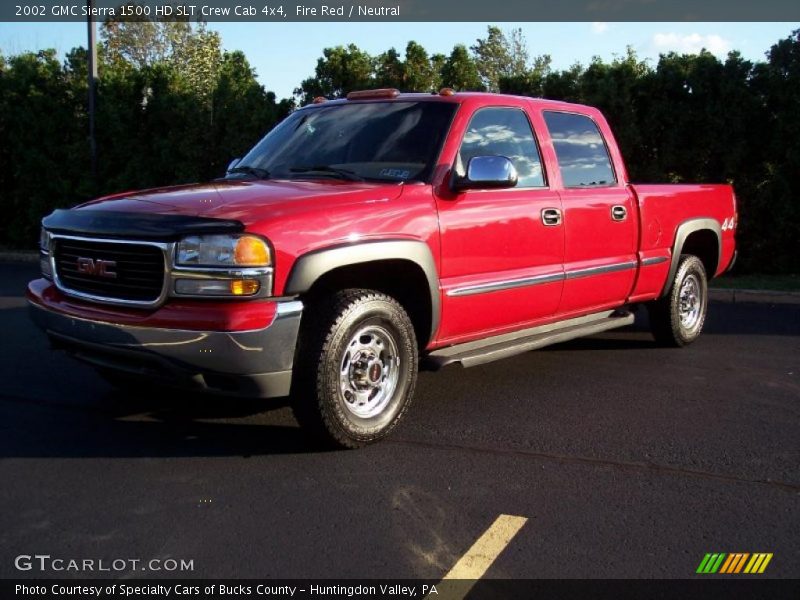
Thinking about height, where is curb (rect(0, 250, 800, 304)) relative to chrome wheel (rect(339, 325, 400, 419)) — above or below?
below

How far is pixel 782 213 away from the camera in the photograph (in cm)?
1123

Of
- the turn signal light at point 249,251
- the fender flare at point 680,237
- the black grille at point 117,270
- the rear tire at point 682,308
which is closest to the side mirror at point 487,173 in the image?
the turn signal light at point 249,251

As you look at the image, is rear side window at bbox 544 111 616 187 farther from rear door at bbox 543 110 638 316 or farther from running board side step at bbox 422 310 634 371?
running board side step at bbox 422 310 634 371

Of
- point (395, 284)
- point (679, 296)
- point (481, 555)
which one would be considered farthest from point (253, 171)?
point (679, 296)

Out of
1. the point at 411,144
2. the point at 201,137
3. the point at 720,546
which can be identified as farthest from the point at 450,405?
the point at 201,137

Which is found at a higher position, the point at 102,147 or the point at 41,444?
the point at 102,147

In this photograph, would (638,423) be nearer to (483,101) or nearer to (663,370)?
(663,370)

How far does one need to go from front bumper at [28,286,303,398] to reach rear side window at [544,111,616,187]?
2.74 m

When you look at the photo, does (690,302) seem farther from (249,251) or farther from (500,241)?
(249,251)

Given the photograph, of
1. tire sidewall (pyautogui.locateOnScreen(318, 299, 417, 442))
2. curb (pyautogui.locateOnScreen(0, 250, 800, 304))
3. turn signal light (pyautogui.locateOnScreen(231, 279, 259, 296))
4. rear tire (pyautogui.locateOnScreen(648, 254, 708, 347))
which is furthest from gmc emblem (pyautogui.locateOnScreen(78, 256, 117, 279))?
curb (pyautogui.locateOnScreen(0, 250, 800, 304))

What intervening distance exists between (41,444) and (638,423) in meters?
3.39

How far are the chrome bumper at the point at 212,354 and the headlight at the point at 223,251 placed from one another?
0.85ft

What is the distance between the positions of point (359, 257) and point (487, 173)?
101 centimetres

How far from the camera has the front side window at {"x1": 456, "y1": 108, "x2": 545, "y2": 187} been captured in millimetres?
5281
